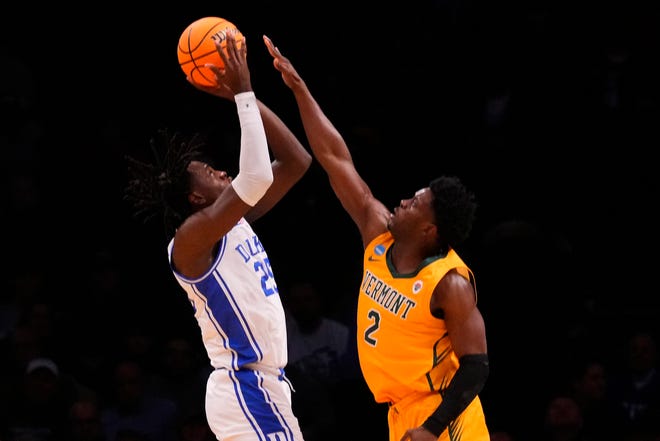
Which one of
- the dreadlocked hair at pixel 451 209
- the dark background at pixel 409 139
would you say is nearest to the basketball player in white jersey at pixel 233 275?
the dreadlocked hair at pixel 451 209

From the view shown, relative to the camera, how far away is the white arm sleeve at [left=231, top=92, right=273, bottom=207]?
4.98 m

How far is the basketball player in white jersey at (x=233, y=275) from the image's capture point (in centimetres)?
502

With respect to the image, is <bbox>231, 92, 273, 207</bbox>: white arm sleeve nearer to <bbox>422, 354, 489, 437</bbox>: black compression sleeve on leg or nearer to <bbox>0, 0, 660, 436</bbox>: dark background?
<bbox>422, 354, 489, 437</bbox>: black compression sleeve on leg

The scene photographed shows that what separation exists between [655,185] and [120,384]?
436 cm

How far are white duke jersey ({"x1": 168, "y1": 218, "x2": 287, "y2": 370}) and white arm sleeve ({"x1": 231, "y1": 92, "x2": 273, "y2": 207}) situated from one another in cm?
40

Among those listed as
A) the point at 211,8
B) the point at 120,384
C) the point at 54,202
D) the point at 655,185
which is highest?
the point at 211,8

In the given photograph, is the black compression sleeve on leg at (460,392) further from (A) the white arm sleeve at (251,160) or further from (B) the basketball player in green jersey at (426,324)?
(A) the white arm sleeve at (251,160)

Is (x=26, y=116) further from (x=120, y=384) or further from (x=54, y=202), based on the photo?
(x=120, y=384)

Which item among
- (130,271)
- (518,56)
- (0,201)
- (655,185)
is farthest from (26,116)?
(655,185)

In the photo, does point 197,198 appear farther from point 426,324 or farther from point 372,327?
point 426,324

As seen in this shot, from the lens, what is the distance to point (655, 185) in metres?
9.25

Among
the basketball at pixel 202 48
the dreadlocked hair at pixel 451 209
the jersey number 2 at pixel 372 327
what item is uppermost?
the basketball at pixel 202 48

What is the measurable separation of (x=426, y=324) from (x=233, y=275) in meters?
0.91

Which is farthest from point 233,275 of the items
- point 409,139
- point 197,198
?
point 409,139
